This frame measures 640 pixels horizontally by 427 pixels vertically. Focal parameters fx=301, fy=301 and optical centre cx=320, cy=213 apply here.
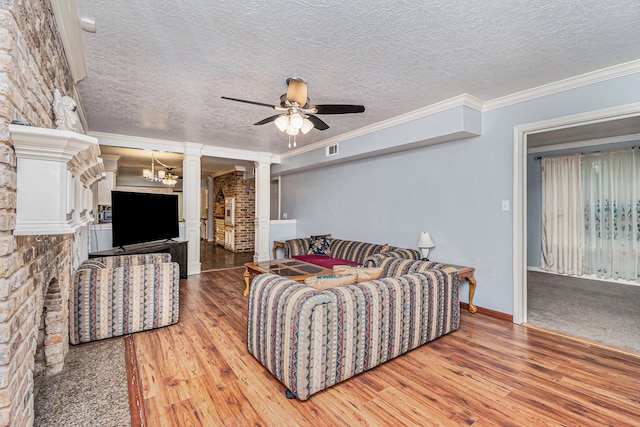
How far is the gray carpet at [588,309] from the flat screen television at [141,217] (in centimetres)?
520

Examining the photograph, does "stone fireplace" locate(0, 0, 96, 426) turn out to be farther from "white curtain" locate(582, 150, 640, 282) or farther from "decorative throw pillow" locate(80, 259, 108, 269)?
"white curtain" locate(582, 150, 640, 282)

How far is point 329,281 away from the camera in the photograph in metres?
2.33

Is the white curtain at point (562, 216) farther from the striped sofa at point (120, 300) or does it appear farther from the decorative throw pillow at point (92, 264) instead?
the decorative throw pillow at point (92, 264)

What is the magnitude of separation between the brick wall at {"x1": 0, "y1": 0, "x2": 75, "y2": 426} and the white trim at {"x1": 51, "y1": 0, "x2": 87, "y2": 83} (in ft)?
0.22

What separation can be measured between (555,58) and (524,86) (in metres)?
0.58

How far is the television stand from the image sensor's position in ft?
14.3

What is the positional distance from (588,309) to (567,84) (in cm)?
272

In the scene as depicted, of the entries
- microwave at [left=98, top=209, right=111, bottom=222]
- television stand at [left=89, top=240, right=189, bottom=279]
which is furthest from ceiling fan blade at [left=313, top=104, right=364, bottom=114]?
microwave at [left=98, top=209, right=111, bottom=222]

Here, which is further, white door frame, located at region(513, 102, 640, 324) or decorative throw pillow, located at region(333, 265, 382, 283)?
white door frame, located at region(513, 102, 640, 324)

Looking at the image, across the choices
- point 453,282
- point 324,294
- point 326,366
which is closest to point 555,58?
point 453,282

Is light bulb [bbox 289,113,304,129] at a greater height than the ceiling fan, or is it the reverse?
the ceiling fan

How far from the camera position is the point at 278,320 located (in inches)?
82.6

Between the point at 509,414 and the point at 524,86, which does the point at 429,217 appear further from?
the point at 509,414

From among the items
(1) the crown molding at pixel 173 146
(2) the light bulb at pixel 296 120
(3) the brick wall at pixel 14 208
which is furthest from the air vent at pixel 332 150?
(3) the brick wall at pixel 14 208
